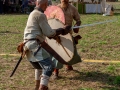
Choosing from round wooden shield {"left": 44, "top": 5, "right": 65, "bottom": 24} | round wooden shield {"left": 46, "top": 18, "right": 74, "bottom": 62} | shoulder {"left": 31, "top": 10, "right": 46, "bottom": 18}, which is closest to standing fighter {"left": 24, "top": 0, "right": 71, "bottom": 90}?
shoulder {"left": 31, "top": 10, "right": 46, "bottom": 18}

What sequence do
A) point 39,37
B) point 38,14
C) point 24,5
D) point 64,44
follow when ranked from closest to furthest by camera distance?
point 38,14 → point 39,37 → point 64,44 → point 24,5

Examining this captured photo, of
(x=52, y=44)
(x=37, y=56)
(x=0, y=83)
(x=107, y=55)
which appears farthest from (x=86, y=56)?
(x=37, y=56)

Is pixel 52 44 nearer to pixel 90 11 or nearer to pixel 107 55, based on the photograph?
pixel 107 55

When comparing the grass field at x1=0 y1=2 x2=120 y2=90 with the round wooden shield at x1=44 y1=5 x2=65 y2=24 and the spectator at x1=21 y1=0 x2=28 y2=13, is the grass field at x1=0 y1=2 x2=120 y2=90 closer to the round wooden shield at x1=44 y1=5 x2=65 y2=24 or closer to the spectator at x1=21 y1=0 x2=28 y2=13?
the round wooden shield at x1=44 y1=5 x2=65 y2=24

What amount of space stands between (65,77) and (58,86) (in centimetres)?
60

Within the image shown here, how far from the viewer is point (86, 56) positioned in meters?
8.59

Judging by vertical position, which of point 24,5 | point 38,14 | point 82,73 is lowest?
point 24,5

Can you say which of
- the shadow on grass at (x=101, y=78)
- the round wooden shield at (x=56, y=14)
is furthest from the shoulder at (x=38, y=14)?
the shadow on grass at (x=101, y=78)

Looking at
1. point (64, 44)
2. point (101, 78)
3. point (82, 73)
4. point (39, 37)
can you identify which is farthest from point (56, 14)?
point (101, 78)

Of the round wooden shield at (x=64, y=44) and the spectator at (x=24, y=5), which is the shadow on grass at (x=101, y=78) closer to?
the round wooden shield at (x=64, y=44)

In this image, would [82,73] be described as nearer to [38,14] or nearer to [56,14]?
[56,14]

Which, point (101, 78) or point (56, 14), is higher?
point (56, 14)

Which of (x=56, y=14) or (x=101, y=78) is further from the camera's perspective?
(x=101, y=78)

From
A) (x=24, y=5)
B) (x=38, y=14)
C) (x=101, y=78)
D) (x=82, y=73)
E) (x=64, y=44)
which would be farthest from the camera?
(x=24, y=5)
